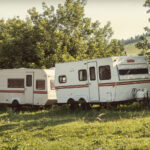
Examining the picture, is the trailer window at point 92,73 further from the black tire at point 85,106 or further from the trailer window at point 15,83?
the trailer window at point 15,83

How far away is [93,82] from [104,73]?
90 cm

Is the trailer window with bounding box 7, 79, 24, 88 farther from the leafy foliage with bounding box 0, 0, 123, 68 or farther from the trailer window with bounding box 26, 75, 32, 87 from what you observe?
the leafy foliage with bounding box 0, 0, 123, 68

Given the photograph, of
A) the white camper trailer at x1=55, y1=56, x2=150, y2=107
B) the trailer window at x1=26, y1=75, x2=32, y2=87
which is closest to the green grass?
the white camper trailer at x1=55, y1=56, x2=150, y2=107

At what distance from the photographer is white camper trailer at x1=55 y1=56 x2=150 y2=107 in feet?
49.1

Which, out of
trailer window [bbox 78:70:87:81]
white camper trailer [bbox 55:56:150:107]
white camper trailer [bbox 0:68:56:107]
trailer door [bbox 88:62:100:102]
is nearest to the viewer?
white camper trailer [bbox 55:56:150:107]

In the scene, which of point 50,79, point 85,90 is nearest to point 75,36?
point 50,79

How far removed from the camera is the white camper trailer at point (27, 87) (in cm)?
1841

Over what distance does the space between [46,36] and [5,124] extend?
14.3 meters

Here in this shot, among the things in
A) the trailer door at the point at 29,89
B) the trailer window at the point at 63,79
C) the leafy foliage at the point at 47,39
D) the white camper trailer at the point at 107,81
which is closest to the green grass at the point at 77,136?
the white camper trailer at the point at 107,81

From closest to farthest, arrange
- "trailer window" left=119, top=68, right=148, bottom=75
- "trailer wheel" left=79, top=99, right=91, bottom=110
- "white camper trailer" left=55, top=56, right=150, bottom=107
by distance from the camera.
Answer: "white camper trailer" left=55, top=56, right=150, bottom=107 < "trailer window" left=119, top=68, right=148, bottom=75 < "trailer wheel" left=79, top=99, right=91, bottom=110

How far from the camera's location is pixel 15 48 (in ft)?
88.7

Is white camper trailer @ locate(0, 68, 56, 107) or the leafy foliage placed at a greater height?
the leafy foliage

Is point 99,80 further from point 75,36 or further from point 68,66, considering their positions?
point 75,36

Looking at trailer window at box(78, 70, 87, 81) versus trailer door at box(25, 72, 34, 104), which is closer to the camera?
trailer window at box(78, 70, 87, 81)
